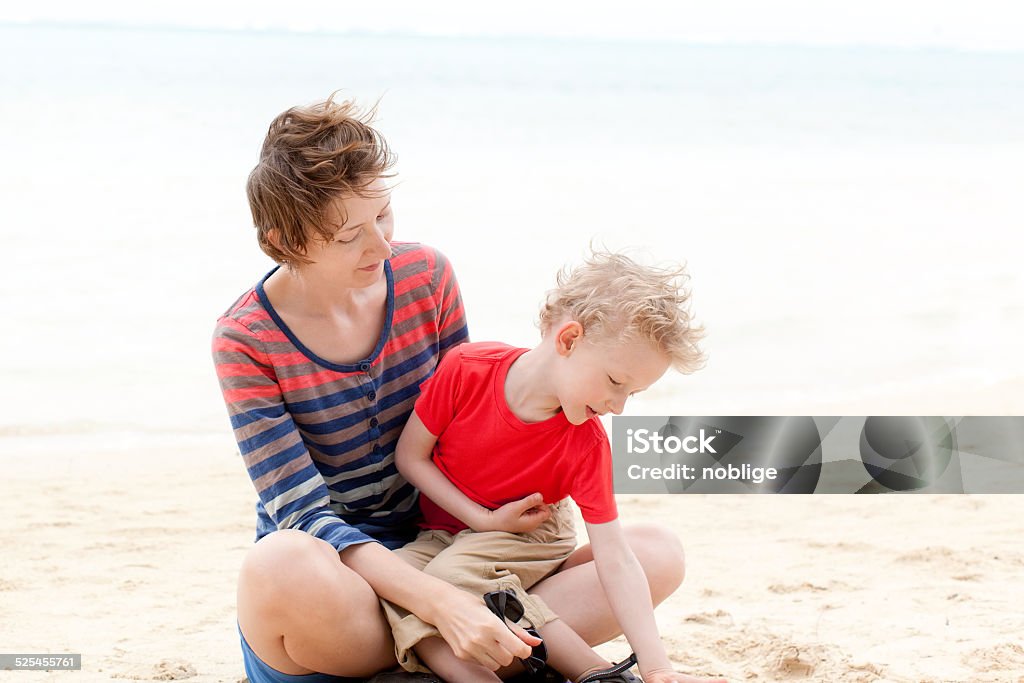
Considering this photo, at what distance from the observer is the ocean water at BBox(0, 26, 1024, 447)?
6.30m

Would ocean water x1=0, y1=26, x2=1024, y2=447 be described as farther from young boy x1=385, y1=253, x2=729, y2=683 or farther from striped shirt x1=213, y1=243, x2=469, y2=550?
striped shirt x1=213, y1=243, x2=469, y2=550

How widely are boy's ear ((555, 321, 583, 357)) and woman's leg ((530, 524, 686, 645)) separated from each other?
1.49 feet

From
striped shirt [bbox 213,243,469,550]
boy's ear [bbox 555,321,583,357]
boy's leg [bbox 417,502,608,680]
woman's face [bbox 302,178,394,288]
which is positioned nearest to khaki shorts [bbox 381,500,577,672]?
boy's leg [bbox 417,502,608,680]

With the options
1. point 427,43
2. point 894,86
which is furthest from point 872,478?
point 427,43

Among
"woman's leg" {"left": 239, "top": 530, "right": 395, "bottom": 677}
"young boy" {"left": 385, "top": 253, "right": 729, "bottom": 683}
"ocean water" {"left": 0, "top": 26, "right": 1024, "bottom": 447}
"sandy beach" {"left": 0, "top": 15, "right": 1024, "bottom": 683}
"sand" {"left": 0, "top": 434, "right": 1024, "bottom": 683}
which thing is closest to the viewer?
"woman's leg" {"left": 239, "top": 530, "right": 395, "bottom": 677}

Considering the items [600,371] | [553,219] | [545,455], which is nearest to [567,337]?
[600,371]

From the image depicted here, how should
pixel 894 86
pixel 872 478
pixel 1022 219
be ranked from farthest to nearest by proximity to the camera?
pixel 894 86 < pixel 1022 219 < pixel 872 478

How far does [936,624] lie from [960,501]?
4.13 feet

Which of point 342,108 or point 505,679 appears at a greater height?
point 342,108

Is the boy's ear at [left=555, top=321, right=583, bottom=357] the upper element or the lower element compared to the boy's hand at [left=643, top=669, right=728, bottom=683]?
upper

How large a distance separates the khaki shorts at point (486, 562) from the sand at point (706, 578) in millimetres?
603

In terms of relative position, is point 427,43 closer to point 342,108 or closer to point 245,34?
point 245,34

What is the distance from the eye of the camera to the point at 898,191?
539 inches

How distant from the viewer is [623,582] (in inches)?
84.4
